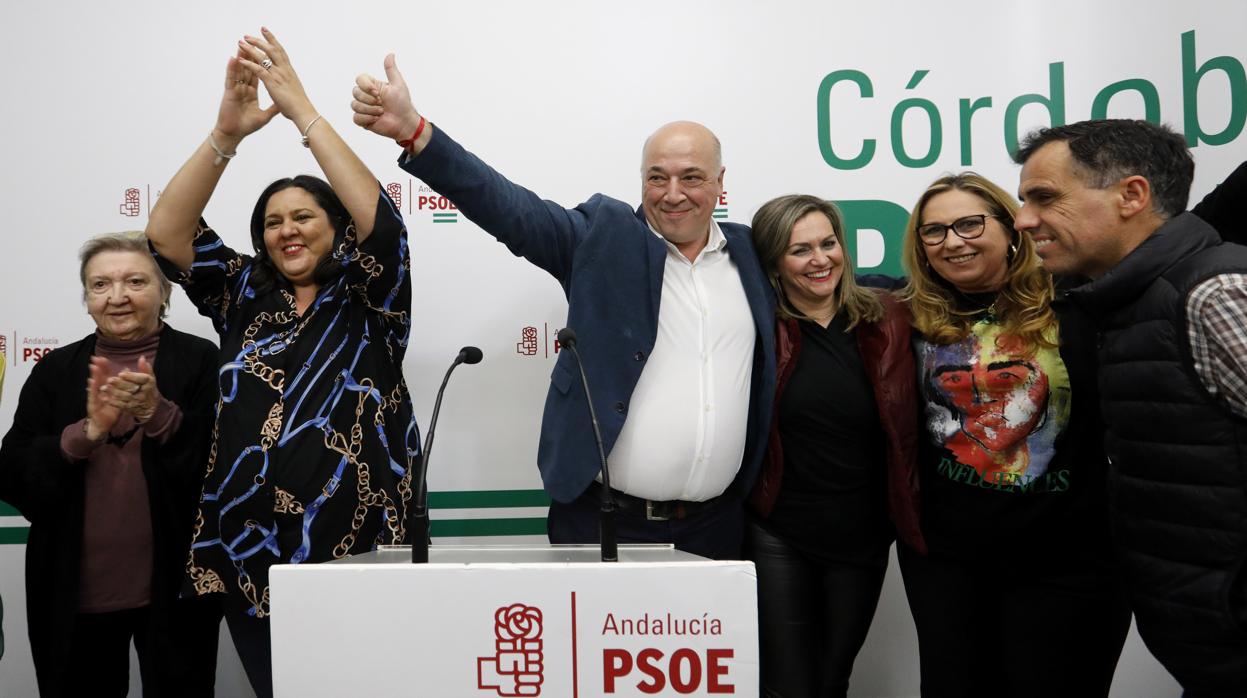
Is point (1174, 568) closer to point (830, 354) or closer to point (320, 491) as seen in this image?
point (830, 354)

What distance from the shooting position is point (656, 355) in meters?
1.78

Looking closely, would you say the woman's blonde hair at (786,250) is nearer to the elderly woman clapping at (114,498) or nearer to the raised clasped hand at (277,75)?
the raised clasped hand at (277,75)

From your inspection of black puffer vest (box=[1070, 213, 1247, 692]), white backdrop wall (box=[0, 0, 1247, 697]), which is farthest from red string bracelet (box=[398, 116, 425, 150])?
black puffer vest (box=[1070, 213, 1247, 692])

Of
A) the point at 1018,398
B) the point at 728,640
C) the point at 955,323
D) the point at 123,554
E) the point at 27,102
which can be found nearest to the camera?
the point at 728,640

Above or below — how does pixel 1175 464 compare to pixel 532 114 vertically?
below

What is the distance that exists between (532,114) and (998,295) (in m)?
1.35

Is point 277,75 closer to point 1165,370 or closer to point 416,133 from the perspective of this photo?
point 416,133

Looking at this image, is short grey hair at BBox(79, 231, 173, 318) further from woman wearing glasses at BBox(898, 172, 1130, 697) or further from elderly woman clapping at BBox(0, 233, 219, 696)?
woman wearing glasses at BBox(898, 172, 1130, 697)

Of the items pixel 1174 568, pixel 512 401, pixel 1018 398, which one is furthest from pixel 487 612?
pixel 512 401

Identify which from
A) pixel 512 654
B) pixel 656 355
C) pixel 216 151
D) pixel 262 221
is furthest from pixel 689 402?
pixel 216 151

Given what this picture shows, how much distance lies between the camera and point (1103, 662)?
5.42 ft

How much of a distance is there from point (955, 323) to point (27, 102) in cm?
257

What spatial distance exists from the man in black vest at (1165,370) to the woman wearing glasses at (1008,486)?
0.22 meters

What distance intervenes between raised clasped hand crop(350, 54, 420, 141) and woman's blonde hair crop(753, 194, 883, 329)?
2.85 ft
